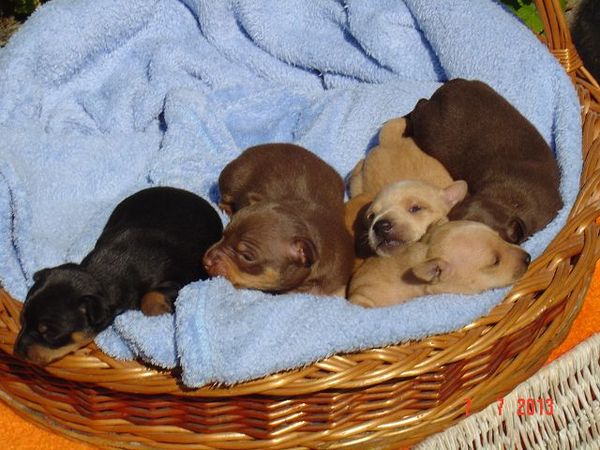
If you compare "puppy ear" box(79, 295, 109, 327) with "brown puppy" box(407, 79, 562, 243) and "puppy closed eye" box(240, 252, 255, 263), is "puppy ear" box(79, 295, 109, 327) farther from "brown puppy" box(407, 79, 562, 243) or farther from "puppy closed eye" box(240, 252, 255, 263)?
"brown puppy" box(407, 79, 562, 243)

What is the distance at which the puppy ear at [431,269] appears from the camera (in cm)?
276

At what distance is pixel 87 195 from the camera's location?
12.4 ft

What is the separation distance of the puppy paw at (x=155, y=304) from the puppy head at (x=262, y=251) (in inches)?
8.5

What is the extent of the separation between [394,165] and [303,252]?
845 millimetres

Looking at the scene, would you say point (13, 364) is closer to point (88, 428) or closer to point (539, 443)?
point (88, 428)

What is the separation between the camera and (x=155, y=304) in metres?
3.02

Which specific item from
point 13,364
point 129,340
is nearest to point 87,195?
point 13,364

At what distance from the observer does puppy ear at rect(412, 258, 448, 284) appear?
2.76 metres

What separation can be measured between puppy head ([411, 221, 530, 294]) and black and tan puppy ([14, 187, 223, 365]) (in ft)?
3.30

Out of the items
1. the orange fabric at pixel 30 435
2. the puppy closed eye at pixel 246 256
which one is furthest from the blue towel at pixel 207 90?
A: the orange fabric at pixel 30 435

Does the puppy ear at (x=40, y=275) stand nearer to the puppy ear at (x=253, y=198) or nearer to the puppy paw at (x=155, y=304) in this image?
the puppy paw at (x=155, y=304)

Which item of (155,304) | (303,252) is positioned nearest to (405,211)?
(303,252)

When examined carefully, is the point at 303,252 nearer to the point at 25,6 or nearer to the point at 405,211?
the point at 405,211

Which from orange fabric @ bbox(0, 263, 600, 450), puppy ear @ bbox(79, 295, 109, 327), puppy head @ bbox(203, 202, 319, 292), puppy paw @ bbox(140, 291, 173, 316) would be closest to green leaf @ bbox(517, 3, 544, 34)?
orange fabric @ bbox(0, 263, 600, 450)
